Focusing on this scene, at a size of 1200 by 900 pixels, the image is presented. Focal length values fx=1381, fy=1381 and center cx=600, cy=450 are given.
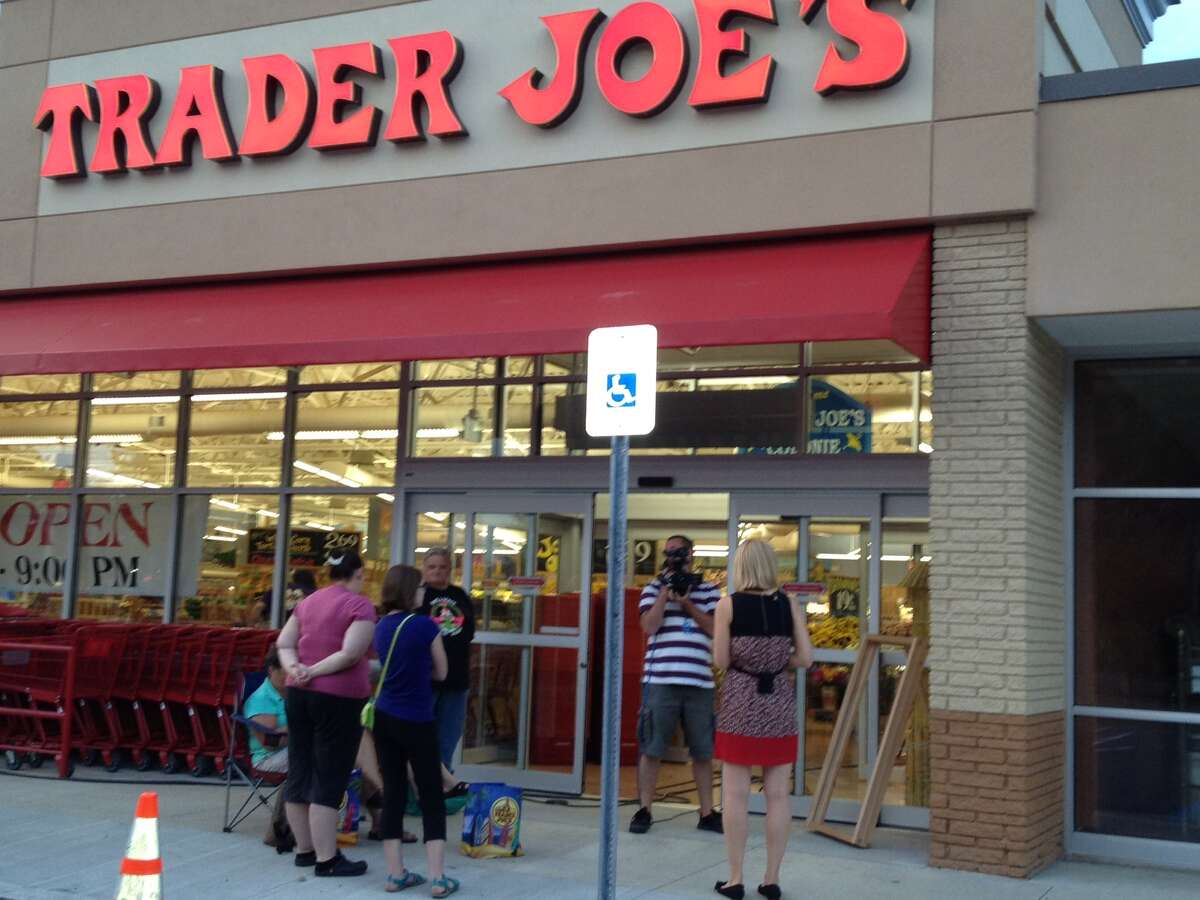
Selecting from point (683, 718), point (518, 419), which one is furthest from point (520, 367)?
point (683, 718)

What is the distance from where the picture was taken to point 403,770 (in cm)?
757

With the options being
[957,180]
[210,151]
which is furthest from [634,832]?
[210,151]

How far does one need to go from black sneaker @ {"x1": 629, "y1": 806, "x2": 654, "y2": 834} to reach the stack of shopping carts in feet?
11.2

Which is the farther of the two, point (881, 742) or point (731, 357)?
point (731, 357)

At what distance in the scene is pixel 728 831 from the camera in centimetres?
749

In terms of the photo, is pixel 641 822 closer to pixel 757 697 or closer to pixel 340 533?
pixel 757 697

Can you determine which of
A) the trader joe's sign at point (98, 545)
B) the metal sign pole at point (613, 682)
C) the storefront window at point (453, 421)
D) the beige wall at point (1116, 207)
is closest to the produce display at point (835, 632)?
the beige wall at point (1116, 207)

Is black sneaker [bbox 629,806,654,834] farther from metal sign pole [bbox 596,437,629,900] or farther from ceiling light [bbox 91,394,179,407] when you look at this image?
ceiling light [bbox 91,394,179,407]

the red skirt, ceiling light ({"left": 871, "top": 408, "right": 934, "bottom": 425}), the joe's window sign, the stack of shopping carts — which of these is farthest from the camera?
the stack of shopping carts

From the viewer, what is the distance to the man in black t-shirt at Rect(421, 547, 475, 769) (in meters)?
9.09

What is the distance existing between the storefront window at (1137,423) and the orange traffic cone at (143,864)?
6.41 metres

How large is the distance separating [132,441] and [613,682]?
8.83 m

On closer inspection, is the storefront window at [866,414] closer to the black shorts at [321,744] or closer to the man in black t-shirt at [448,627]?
the man in black t-shirt at [448,627]

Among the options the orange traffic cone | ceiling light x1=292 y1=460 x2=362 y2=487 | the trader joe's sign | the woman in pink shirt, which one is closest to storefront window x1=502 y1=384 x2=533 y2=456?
ceiling light x1=292 y1=460 x2=362 y2=487
